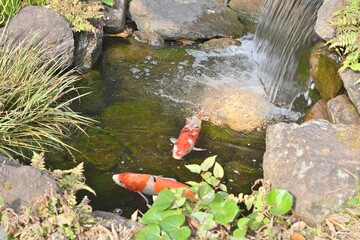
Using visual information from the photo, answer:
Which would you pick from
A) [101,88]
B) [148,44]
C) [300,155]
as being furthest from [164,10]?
[300,155]

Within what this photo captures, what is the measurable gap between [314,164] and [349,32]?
1750 mm

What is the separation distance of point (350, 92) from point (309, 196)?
5.05ft

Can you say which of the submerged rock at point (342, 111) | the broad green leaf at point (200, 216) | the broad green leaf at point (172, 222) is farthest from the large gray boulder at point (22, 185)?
the submerged rock at point (342, 111)

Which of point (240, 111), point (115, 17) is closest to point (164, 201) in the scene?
point (240, 111)

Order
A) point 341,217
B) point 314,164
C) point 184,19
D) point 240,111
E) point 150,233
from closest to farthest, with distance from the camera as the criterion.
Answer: point 150,233
point 341,217
point 314,164
point 240,111
point 184,19

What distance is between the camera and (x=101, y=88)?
18.0 ft

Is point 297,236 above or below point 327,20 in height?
below

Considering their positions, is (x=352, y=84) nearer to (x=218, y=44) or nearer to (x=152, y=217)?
(x=152, y=217)

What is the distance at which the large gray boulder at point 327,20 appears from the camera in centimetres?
427

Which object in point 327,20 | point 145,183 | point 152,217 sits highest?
point 327,20

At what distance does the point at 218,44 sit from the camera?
698 cm

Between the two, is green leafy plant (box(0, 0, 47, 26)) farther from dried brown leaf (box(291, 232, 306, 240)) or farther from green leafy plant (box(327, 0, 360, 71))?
dried brown leaf (box(291, 232, 306, 240))

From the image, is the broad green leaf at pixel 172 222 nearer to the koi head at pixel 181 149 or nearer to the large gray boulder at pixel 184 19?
the koi head at pixel 181 149

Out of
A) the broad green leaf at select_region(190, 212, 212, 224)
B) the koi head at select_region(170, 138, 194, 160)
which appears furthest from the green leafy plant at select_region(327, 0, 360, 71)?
the broad green leaf at select_region(190, 212, 212, 224)
